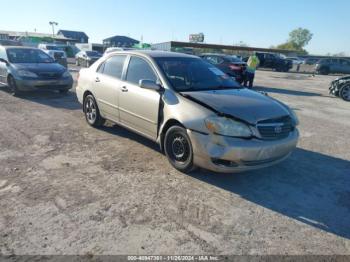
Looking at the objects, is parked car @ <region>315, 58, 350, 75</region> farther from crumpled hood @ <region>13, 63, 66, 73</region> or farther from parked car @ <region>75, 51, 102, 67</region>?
crumpled hood @ <region>13, 63, 66, 73</region>

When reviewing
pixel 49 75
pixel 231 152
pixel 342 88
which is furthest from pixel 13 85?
pixel 342 88

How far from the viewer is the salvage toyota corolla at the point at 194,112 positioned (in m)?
4.24

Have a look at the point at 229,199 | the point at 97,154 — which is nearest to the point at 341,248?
the point at 229,199

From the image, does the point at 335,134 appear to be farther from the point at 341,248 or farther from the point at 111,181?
the point at 111,181

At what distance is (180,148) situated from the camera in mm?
4734

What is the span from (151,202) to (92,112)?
3.64 metres

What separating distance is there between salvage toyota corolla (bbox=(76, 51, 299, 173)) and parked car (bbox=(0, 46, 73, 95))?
176 inches

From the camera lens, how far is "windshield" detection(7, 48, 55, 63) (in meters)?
10.7

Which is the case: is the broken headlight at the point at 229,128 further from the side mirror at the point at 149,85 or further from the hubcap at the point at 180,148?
the side mirror at the point at 149,85

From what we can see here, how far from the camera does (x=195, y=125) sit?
4.38 m

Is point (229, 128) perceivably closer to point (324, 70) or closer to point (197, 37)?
point (324, 70)

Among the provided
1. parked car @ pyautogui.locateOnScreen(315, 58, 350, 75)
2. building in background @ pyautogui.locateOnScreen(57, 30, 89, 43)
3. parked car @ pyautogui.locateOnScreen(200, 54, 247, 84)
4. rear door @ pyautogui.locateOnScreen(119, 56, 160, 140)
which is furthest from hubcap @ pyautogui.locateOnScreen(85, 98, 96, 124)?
building in background @ pyautogui.locateOnScreen(57, 30, 89, 43)

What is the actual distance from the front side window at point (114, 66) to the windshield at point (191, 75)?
3.04 ft

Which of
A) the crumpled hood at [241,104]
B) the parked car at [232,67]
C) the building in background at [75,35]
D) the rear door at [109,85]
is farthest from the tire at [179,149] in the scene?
the building in background at [75,35]
